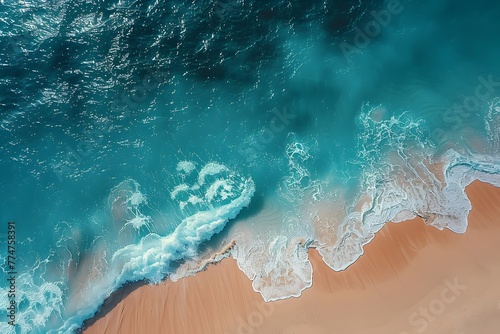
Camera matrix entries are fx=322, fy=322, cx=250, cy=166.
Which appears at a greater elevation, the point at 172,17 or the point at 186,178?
the point at 172,17

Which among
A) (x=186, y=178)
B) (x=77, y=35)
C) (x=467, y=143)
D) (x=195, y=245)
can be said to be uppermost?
(x=77, y=35)

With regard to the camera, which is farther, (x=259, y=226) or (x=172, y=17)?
(x=172, y=17)

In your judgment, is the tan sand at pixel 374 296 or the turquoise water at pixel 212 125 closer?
the tan sand at pixel 374 296

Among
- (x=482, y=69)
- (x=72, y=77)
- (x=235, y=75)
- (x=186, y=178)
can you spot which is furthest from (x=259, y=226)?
(x=482, y=69)

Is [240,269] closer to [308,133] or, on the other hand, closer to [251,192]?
[251,192]

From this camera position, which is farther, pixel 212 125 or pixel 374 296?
pixel 212 125

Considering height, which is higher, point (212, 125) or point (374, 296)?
point (212, 125)
